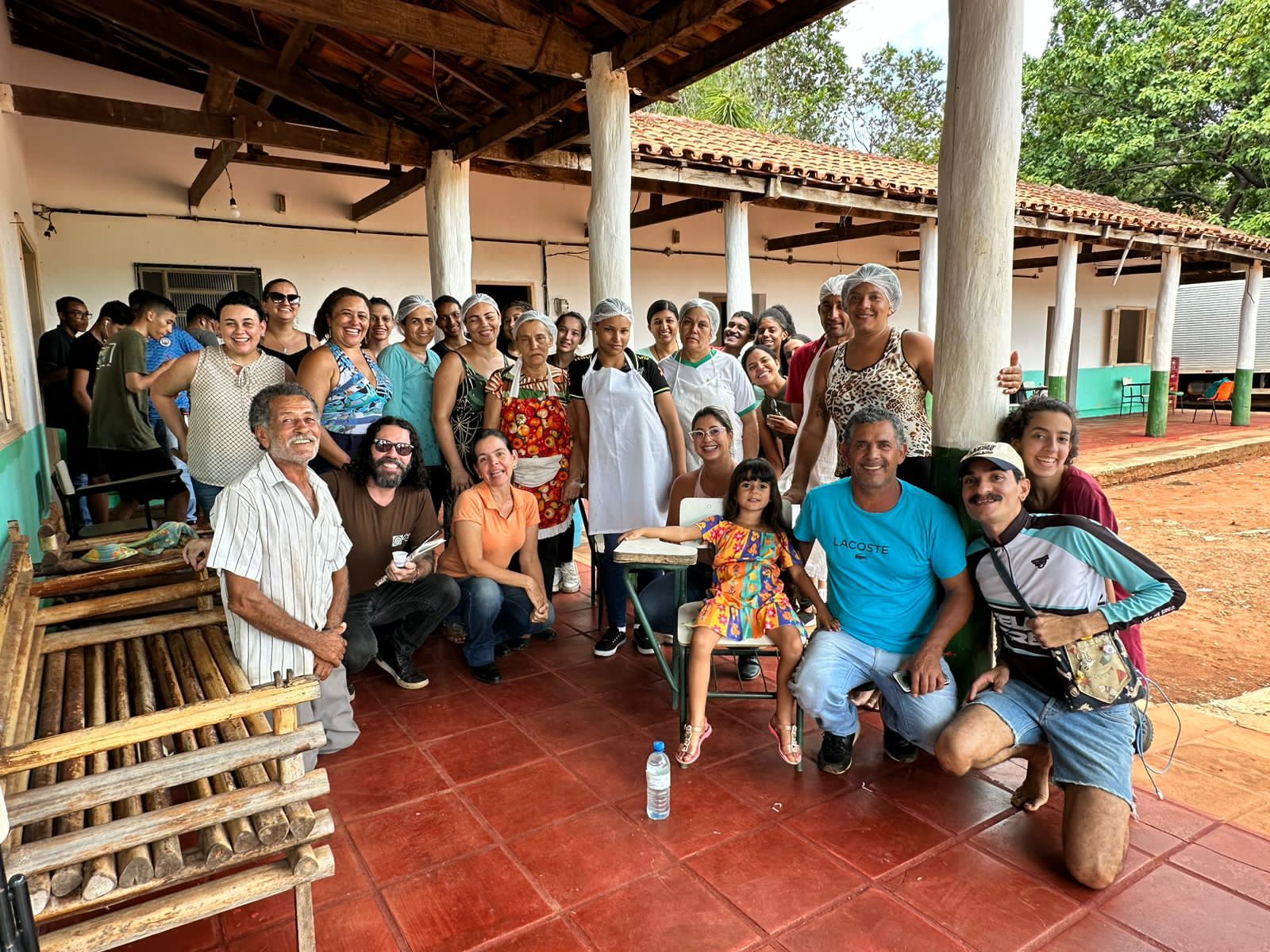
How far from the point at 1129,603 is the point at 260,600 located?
2.62m

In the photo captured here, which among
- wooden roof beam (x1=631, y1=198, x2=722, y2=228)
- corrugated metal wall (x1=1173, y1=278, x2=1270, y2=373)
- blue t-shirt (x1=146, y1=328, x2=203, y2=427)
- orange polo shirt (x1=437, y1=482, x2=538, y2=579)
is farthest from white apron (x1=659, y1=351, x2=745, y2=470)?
corrugated metal wall (x1=1173, y1=278, x2=1270, y2=373)

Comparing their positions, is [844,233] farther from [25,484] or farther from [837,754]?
[25,484]

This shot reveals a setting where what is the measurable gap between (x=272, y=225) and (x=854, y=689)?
25.3ft

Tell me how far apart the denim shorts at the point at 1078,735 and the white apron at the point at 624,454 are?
1765 mm

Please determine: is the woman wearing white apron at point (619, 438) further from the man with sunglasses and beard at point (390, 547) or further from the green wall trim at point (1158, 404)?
the green wall trim at point (1158, 404)

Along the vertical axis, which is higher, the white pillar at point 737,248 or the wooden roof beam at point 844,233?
the wooden roof beam at point 844,233

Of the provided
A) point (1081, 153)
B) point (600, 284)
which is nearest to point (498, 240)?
point (600, 284)

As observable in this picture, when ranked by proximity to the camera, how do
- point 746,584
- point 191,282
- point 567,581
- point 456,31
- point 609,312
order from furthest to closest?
point 191,282 < point 567,581 < point 456,31 < point 609,312 < point 746,584

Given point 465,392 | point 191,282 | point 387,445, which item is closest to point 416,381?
point 465,392

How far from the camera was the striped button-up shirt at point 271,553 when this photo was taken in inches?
97.0

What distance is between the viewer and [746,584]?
2873mm

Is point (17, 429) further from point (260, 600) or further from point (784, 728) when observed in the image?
point (784, 728)

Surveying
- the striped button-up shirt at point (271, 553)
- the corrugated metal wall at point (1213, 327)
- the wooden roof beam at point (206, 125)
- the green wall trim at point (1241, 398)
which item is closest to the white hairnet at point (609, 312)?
the striped button-up shirt at point (271, 553)

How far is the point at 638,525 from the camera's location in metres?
3.73
